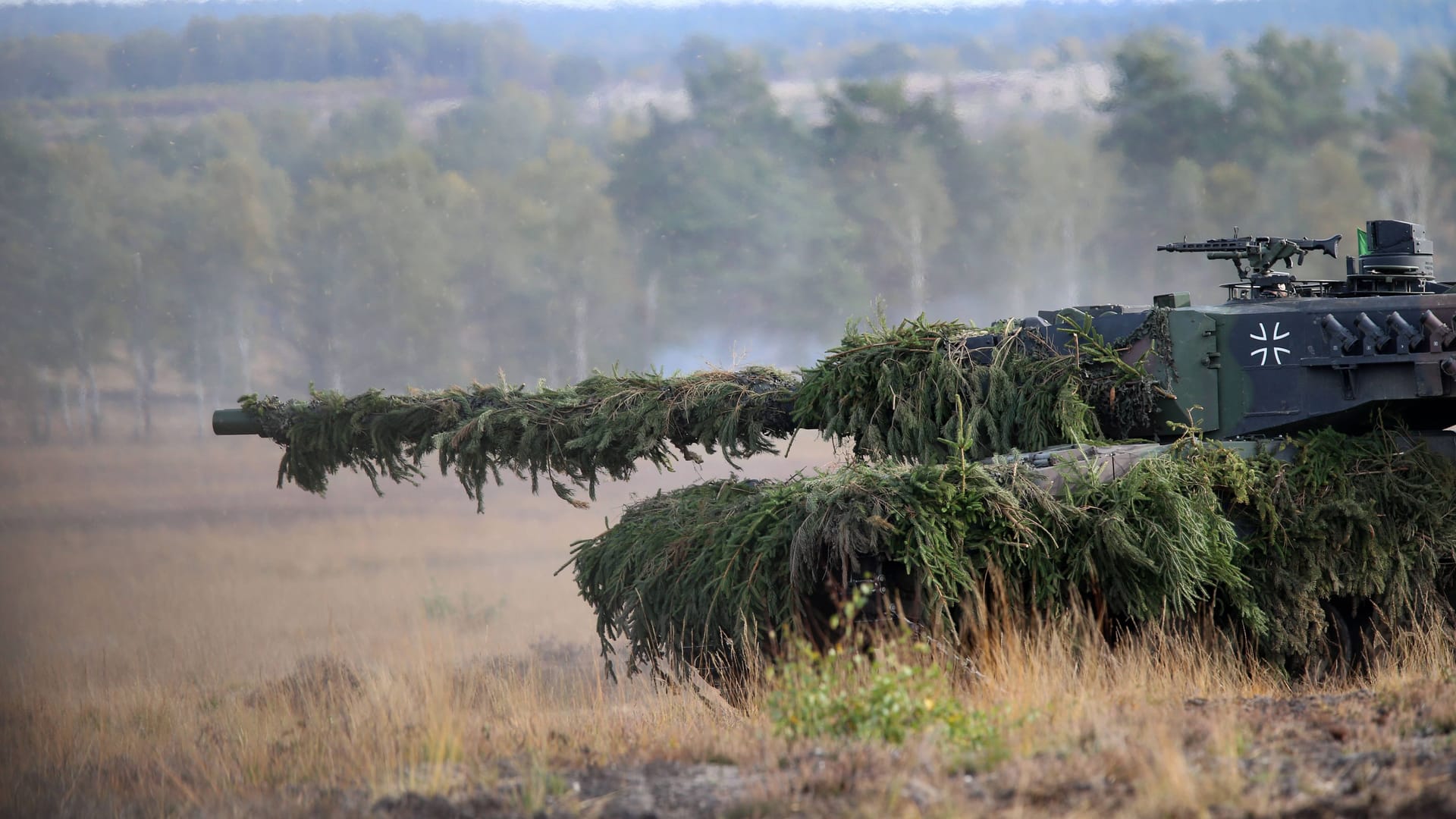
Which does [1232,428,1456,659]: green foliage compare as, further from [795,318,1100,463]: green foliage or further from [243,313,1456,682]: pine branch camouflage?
[795,318,1100,463]: green foliage

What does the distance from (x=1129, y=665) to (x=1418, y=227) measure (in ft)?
15.1

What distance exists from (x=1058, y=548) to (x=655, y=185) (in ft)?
74.5

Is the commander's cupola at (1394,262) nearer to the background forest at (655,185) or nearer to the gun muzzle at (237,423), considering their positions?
the gun muzzle at (237,423)

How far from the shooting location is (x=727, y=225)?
99.1 ft

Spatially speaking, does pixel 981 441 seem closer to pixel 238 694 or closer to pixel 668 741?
pixel 668 741

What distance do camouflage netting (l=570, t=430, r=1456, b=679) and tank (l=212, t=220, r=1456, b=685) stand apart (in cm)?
2

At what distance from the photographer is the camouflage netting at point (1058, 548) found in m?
7.53

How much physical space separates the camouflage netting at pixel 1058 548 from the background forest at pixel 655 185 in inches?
646

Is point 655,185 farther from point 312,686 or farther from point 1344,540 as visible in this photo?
point 1344,540

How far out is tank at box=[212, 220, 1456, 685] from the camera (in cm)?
767

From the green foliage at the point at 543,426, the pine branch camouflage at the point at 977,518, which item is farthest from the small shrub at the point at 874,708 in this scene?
the green foliage at the point at 543,426

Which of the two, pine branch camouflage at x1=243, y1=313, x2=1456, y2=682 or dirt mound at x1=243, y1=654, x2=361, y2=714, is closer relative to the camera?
pine branch camouflage at x1=243, y1=313, x2=1456, y2=682

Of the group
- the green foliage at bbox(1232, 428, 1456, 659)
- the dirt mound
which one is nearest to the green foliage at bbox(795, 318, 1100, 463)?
the green foliage at bbox(1232, 428, 1456, 659)

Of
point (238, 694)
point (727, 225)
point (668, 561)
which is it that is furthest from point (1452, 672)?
point (727, 225)
